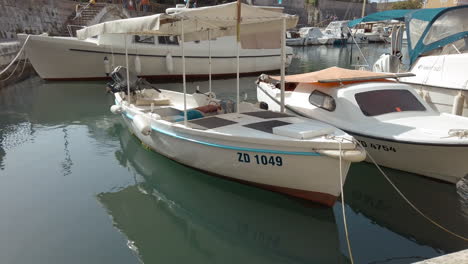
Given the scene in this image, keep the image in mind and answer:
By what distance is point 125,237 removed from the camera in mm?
4738

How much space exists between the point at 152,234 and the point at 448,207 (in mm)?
4606

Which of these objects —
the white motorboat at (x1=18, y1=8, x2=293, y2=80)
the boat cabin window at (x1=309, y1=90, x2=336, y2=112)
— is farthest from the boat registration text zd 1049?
the white motorboat at (x1=18, y1=8, x2=293, y2=80)

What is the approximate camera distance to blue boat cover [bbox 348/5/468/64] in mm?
10094

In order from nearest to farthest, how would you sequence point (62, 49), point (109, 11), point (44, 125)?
1. point (44, 125)
2. point (62, 49)
3. point (109, 11)

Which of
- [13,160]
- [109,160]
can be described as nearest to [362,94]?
[109,160]

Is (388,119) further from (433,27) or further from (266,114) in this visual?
(433,27)

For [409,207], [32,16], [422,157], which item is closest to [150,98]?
[422,157]

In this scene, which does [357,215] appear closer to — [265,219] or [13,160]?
[265,219]

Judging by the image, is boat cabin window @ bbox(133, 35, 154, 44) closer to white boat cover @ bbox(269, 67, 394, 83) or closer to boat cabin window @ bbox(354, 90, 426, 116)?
white boat cover @ bbox(269, 67, 394, 83)

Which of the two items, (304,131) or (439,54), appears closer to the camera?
(304,131)

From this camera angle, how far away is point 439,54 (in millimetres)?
10438

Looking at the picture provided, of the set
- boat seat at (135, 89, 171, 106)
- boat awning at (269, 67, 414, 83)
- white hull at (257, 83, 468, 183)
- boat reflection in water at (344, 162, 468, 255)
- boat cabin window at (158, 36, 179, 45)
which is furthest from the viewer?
boat cabin window at (158, 36, 179, 45)

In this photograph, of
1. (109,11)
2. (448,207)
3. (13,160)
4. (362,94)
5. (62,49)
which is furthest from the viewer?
(109,11)

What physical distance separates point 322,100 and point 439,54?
17.8ft
